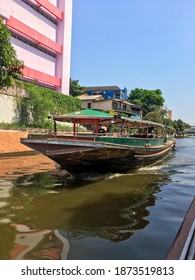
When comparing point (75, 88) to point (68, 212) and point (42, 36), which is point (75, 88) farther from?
point (68, 212)

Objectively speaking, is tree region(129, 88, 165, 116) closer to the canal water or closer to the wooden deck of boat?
the canal water

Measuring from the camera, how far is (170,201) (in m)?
6.87

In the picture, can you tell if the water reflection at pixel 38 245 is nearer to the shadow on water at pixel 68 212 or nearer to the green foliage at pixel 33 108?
the shadow on water at pixel 68 212

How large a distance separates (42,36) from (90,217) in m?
30.5

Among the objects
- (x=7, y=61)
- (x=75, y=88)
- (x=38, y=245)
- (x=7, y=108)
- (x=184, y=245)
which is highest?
(x=75, y=88)

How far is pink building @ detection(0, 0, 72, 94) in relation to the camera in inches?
→ 1121

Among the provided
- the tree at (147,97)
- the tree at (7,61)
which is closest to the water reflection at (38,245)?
the tree at (7,61)

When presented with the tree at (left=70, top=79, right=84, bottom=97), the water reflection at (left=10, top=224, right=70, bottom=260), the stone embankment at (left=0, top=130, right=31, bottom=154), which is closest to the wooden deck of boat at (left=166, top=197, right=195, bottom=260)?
the water reflection at (left=10, top=224, right=70, bottom=260)

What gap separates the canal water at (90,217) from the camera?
4.07 metres

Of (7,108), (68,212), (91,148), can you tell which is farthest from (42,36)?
(68,212)

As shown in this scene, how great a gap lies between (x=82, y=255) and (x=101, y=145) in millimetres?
4847

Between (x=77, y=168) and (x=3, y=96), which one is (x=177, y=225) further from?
(x=3, y=96)

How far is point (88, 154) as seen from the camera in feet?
28.7
